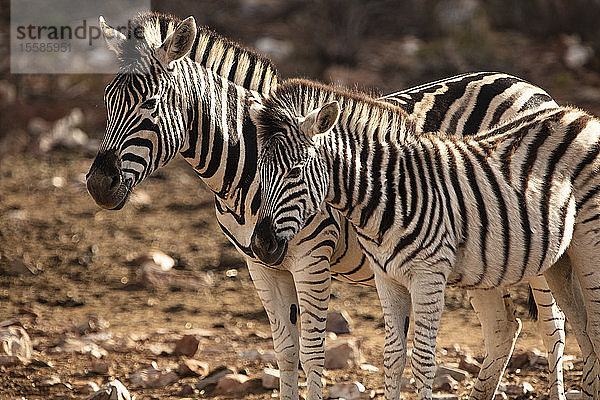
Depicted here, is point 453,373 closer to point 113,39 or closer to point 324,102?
point 324,102

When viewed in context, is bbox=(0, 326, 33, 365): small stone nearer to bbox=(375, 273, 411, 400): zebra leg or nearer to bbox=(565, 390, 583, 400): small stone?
bbox=(375, 273, 411, 400): zebra leg

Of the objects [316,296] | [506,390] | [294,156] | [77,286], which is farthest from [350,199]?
[77,286]

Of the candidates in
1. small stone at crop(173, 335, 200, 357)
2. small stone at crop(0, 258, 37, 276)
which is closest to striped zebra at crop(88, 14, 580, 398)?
small stone at crop(173, 335, 200, 357)

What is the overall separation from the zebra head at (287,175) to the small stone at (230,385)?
2070 mm

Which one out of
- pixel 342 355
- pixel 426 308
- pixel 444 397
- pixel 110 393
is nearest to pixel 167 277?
pixel 342 355

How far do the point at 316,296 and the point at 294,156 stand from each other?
1.12 metres

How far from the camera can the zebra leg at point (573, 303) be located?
222 inches

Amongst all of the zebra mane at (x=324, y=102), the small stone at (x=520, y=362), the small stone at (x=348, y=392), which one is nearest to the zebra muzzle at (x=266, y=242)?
the zebra mane at (x=324, y=102)

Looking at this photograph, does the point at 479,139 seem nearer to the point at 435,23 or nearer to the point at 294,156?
the point at 294,156

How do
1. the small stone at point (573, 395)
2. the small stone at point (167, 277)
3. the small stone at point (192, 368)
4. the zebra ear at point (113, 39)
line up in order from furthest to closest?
the small stone at point (167, 277), the small stone at point (192, 368), the small stone at point (573, 395), the zebra ear at point (113, 39)

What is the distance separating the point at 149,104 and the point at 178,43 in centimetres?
41

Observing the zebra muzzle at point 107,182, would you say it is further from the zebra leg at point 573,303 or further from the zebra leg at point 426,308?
the zebra leg at point 573,303

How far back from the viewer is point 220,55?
5668 millimetres

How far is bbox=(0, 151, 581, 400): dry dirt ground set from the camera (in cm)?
704
